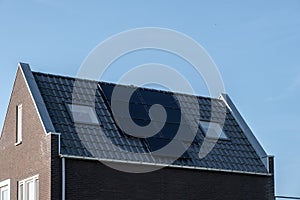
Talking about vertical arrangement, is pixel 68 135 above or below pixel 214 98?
below

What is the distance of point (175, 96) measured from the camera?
2792cm

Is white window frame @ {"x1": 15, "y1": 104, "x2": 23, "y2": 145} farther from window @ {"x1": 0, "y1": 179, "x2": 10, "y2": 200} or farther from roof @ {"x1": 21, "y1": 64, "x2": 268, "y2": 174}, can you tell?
window @ {"x1": 0, "y1": 179, "x2": 10, "y2": 200}

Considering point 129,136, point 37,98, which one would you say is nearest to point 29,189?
point 37,98

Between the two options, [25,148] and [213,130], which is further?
[213,130]

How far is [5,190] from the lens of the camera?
25469mm

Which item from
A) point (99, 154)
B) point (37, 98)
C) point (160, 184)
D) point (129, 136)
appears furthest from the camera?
point (129, 136)

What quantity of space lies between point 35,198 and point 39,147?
151cm

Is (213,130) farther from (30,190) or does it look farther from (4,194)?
(4,194)

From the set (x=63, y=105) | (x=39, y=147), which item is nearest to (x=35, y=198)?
(x=39, y=147)

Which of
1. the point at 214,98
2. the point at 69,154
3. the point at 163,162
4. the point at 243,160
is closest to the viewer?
the point at 69,154

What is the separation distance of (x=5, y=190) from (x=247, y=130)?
869 centimetres

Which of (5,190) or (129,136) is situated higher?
(129,136)

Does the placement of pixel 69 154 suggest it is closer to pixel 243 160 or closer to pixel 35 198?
pixel 35 198

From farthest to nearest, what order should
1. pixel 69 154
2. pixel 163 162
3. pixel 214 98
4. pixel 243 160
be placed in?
pixel 214 98 < pixel 243 160 < pixel 163 162 < pixel 69 154
